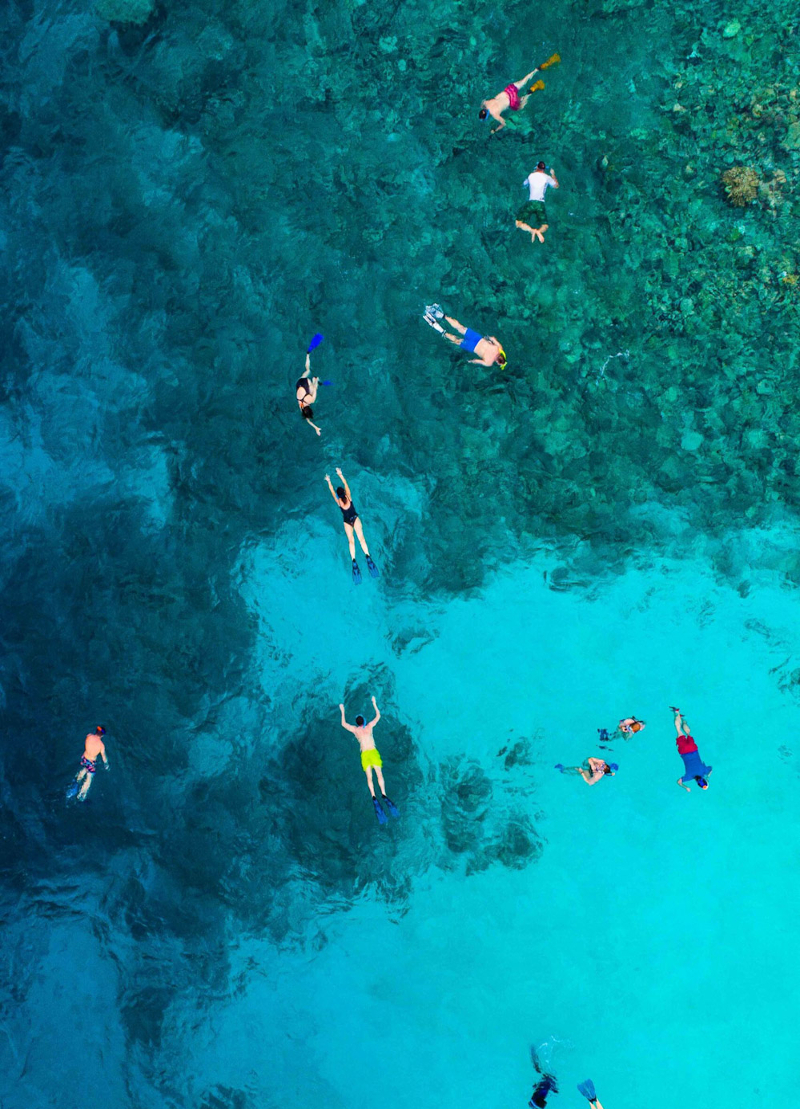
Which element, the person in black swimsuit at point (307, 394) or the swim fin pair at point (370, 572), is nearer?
the person in black swimsuit at point (307, 394)

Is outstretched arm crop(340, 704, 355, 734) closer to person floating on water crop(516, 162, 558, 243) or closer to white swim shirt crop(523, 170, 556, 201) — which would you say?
person floating on water crop(516, 162, 558, 243)

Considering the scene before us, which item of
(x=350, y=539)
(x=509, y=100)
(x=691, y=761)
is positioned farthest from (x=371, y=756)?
(x=509, y=100)

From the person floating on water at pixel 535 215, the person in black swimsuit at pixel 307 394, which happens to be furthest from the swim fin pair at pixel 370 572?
the person floating on water at pixel 535 215

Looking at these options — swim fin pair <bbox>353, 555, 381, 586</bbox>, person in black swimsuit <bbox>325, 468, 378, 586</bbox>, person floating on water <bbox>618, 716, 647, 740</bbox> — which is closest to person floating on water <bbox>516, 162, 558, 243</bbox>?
person in black swimsuit <bbox>325, 468, 378, 586</bbox>

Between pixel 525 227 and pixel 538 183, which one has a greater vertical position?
pixel 538 183

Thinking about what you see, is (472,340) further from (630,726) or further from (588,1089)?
(588,1089)

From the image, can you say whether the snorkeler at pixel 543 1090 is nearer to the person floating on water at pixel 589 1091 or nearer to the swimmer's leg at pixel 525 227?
the person floating on water at pixel 589 1091

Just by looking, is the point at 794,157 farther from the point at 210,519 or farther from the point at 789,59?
the point at 210,519
